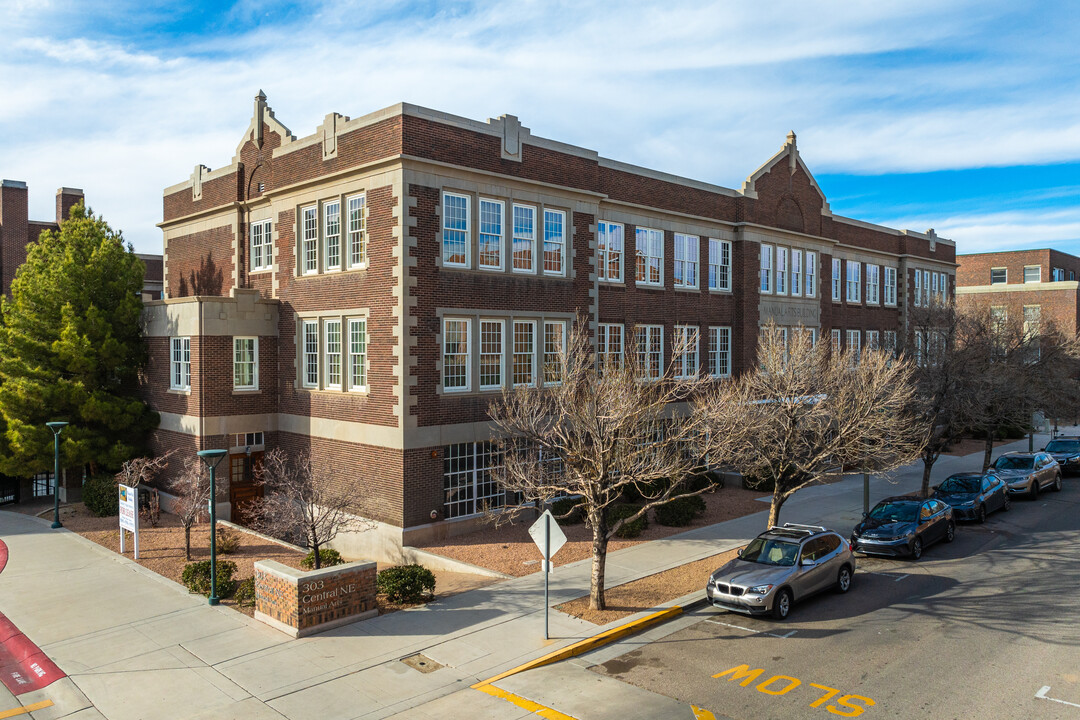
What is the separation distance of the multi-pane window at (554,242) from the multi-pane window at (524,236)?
1.70 ft

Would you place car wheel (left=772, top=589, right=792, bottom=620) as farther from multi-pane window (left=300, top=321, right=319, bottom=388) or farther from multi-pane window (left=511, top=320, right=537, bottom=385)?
multi-pane window (left=300, top=321, right=319, bottom=388)

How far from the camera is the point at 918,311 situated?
37.2 m

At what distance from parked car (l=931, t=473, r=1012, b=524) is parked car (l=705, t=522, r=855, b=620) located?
9.03 meters

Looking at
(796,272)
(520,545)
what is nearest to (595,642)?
(520,545)

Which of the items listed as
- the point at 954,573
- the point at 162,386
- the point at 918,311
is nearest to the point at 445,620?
the point at 954,573

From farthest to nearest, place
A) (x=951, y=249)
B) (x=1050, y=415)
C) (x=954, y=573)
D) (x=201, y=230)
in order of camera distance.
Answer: (x=951, y=249) < (x=1050, y=415) < (x=201, y=230) < (x=954, y=573)

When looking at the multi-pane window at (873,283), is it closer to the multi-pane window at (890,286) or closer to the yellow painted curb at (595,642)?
the multi-pane window at (890,286)

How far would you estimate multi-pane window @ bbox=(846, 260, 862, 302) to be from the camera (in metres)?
41.6

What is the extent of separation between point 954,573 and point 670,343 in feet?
47.5

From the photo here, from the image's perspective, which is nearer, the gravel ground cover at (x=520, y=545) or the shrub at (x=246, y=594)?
the shrub at (x=246, y=594)

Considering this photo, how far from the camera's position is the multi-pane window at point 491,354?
23.0 meters

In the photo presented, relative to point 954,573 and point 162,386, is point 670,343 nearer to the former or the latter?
point 954,573

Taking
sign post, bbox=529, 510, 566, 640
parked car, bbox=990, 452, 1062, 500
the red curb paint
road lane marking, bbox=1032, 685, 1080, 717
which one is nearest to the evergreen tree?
the red curb paint

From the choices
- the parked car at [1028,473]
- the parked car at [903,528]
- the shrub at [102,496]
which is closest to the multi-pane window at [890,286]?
the parked car at [1028,473]
